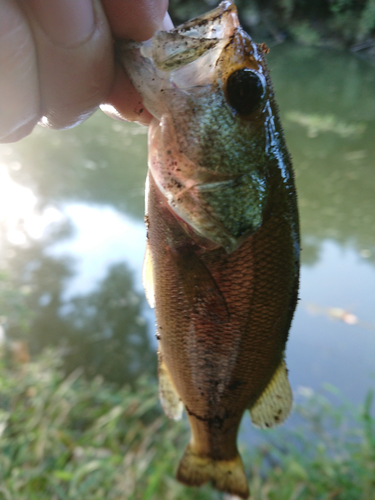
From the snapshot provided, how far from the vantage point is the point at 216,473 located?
1293mm

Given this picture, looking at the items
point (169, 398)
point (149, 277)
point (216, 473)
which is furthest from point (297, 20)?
point (216, 473)

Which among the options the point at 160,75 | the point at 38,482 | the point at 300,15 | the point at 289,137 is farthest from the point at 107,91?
the point at 300,15

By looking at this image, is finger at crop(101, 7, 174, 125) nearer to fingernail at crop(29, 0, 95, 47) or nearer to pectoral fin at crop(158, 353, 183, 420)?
fingernail at crop(29, 0, 95, 47)

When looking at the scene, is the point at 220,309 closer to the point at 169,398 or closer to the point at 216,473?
the point at 169,398

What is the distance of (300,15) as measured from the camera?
38.7 feet

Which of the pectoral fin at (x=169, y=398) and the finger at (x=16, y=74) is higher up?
the finger at (x=16, y=74)

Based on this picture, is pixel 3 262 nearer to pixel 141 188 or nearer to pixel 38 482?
pixel 141 188

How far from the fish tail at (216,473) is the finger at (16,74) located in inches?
49.7

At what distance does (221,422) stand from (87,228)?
4838 mm

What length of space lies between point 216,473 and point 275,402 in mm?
399

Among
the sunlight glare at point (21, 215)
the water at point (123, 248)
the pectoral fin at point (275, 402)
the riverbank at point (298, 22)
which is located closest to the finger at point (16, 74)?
the pectoral fin at point (275, 402)

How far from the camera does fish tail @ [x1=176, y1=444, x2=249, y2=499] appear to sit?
1273 millimetres

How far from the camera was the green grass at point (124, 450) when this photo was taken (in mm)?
1943

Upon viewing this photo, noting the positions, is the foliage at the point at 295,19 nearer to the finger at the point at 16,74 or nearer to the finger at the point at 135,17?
the finger at the point at 135,17
